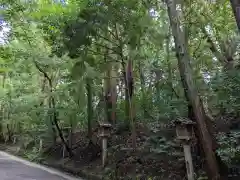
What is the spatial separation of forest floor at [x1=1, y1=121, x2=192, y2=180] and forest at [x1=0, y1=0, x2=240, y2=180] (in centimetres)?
4

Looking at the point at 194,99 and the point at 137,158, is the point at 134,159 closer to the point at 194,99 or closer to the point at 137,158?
the point at 137,158

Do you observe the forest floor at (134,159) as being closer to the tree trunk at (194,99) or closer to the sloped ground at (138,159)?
the sloped ground at (138,159)

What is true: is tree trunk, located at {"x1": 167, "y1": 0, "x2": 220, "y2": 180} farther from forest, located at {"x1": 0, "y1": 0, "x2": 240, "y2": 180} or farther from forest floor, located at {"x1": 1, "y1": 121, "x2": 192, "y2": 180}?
forest floor, located at {"x1": 1, "y1": 121, "x2": 192, "y2": 180}

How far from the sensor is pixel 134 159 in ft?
28.9

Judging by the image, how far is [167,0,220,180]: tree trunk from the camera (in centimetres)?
622

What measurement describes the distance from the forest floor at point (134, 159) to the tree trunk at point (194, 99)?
3.70ft

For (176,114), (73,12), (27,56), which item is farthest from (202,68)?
(27,56)

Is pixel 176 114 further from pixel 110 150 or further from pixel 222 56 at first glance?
pixel 222 56

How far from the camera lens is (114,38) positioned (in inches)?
397

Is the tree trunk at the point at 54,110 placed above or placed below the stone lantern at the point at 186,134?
above

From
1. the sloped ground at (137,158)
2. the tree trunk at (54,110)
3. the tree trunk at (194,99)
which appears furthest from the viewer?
the tree trunk at (54,110)

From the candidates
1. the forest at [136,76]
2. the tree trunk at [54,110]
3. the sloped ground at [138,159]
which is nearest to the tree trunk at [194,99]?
the forest at [136,76]

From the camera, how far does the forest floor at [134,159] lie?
306 inches

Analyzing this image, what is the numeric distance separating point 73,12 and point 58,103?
519 centimetres
